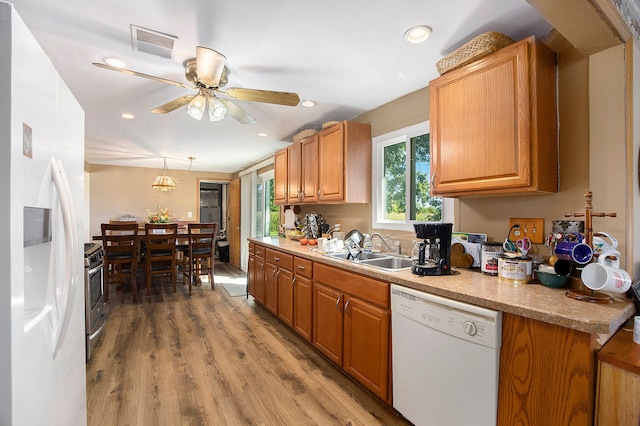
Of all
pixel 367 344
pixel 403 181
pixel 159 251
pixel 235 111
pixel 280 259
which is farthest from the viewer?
pixel 159 251

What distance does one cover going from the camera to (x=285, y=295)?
3.03 metres

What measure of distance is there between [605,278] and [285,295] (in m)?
2.41

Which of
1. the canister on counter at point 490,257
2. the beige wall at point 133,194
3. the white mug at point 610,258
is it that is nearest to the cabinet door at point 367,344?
the canister on counter at point 490,257

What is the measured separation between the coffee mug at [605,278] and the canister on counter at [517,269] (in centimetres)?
31

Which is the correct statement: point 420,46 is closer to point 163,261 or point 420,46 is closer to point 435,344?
point 435,344

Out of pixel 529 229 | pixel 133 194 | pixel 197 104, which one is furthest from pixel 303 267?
pixel 133 194

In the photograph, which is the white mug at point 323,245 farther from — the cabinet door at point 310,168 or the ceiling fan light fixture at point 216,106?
the ceiling fan light fixture at point 216,106

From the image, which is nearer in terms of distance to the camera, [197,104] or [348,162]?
[197,104]

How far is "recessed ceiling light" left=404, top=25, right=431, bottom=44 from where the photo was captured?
1670 millimetres

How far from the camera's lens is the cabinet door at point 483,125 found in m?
1.54

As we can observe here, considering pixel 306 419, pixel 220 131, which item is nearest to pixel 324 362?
pixel 306 419

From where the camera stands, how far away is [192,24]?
164 centimetres

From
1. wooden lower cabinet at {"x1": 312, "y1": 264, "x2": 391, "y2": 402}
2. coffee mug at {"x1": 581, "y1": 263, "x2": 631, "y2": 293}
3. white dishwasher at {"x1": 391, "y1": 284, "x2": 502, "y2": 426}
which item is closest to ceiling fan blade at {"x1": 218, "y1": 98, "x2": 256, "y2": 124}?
wooden lower cabinet at {"x1": 312, "y1": 264, "x2": 391, "y2": 402}

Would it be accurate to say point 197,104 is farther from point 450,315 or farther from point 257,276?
point 257,276
